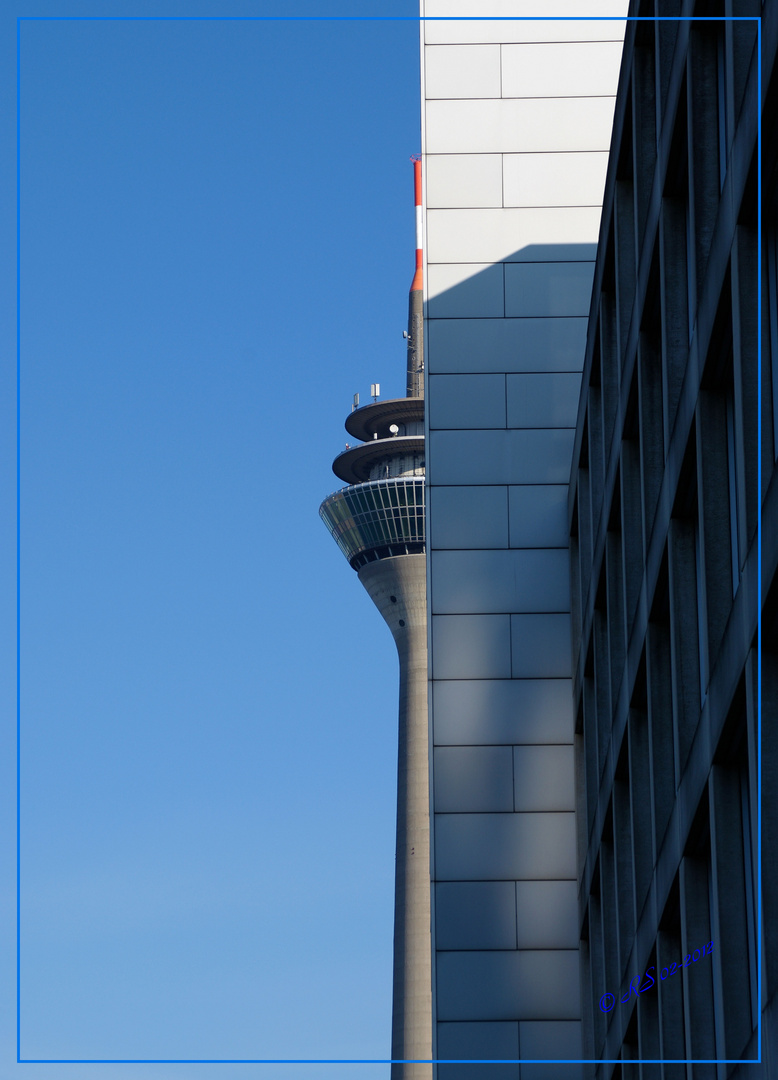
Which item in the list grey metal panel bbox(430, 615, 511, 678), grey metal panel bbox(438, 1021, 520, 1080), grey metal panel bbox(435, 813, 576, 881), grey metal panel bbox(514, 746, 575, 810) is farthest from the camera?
grey metal panel bbox(430, 615, 511, 678)

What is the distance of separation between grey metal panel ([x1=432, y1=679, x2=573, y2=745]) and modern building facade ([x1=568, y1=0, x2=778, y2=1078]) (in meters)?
6.17

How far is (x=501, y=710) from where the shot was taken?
112 ft

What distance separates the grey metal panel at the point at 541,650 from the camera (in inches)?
1345

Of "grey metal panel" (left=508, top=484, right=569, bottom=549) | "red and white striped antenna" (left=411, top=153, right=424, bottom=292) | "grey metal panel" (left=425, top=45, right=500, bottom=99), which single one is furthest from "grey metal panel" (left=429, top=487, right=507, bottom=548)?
"red and white striped antenna" (left=411, top=153, right=424, bottom=292)

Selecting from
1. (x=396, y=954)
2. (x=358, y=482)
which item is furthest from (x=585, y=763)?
(x=358, y=482)

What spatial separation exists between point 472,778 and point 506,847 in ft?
4.96

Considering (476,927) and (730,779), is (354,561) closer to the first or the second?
(476,927)

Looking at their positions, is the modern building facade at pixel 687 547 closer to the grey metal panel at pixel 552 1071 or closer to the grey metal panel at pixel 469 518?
the grey metal panel at pixel 552 1071

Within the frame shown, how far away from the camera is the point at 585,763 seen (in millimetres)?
31344

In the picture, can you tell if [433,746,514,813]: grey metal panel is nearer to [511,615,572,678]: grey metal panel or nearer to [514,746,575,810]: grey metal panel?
[514,746,575,810]: grey metal panel

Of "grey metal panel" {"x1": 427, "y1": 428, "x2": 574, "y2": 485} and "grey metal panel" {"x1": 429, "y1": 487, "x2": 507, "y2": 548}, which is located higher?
"grey metal panel" {"x1": 427, "y1": 428, "x2": 574, "y2": 485}

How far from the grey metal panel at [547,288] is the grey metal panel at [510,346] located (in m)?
0.28

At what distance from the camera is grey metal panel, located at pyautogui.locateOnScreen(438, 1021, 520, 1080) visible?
31.8m

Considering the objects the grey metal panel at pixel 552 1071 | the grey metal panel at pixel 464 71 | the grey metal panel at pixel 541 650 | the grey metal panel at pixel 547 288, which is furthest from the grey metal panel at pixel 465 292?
the grey metal panel at pixel 552 1071
